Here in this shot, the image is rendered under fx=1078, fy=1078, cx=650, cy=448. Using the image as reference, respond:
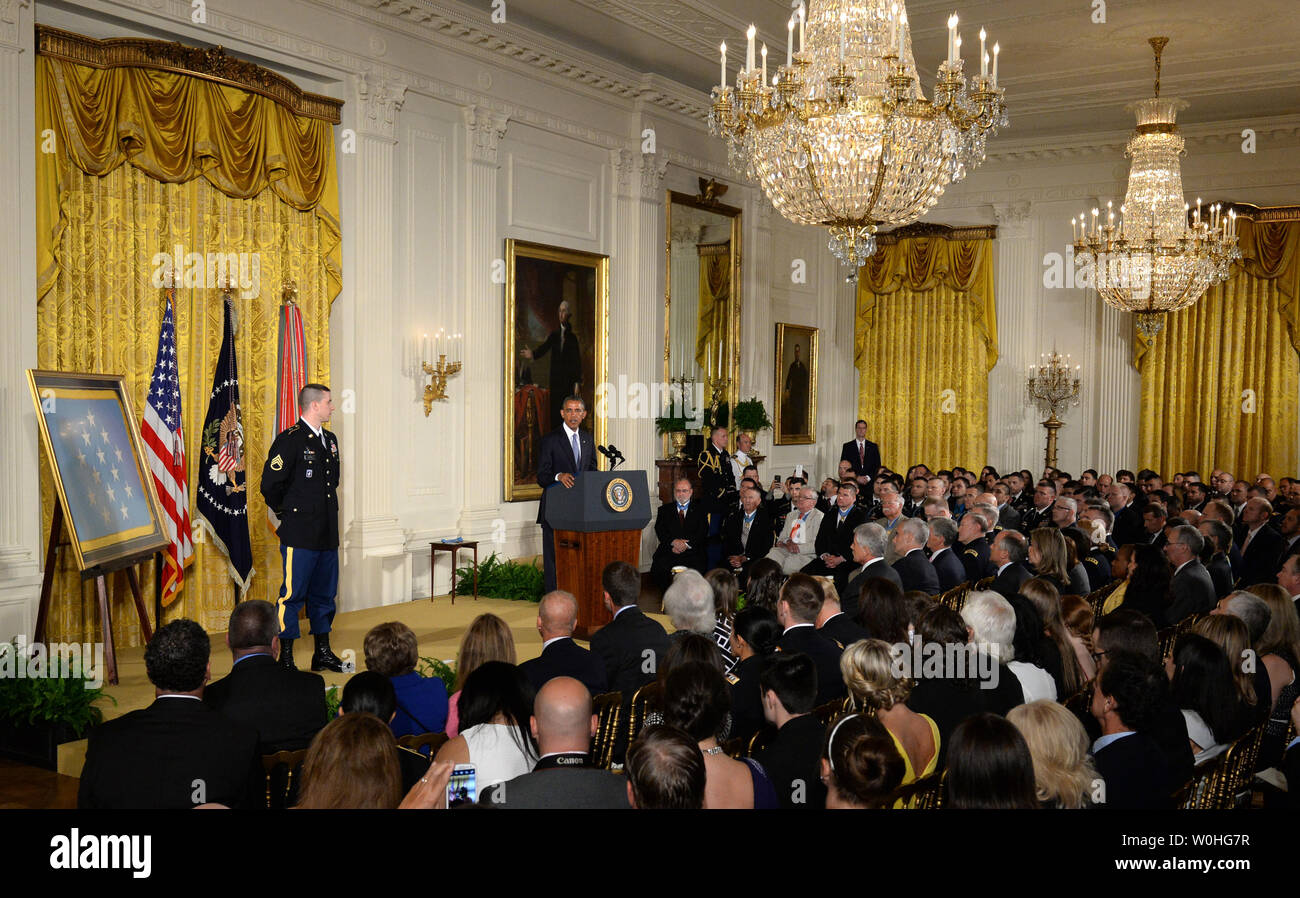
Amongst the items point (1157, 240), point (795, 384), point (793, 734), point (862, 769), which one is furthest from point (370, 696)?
point (795, 384)

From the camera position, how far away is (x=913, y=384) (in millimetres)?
15758

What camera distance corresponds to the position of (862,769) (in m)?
2.68

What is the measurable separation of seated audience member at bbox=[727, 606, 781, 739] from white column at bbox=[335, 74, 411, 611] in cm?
497

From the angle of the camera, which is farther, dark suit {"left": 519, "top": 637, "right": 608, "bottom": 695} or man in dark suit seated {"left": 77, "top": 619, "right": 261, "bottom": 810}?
dark suit {"left": 519, "top": 637, "right": 608, "bottom": 695}

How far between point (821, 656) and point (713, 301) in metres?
8.96

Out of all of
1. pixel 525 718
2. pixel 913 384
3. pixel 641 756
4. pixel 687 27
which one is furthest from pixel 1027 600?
pixel 913 384

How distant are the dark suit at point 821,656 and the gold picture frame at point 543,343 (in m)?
5.90

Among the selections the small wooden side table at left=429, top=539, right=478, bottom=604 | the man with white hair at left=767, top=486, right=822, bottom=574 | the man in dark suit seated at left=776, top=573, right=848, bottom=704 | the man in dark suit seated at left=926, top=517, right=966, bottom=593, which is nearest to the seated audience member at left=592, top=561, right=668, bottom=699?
the man in dark suit seated at left=776, top=573, right=848, bottom=704

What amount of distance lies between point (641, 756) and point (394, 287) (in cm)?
735

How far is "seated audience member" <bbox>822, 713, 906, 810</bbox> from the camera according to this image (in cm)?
268

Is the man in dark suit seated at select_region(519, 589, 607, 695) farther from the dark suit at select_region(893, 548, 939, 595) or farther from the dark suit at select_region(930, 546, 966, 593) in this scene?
the dark suit at select_region(930, 546, 966, 593)

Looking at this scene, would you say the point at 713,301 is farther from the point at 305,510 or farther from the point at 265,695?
the point at 265,695
